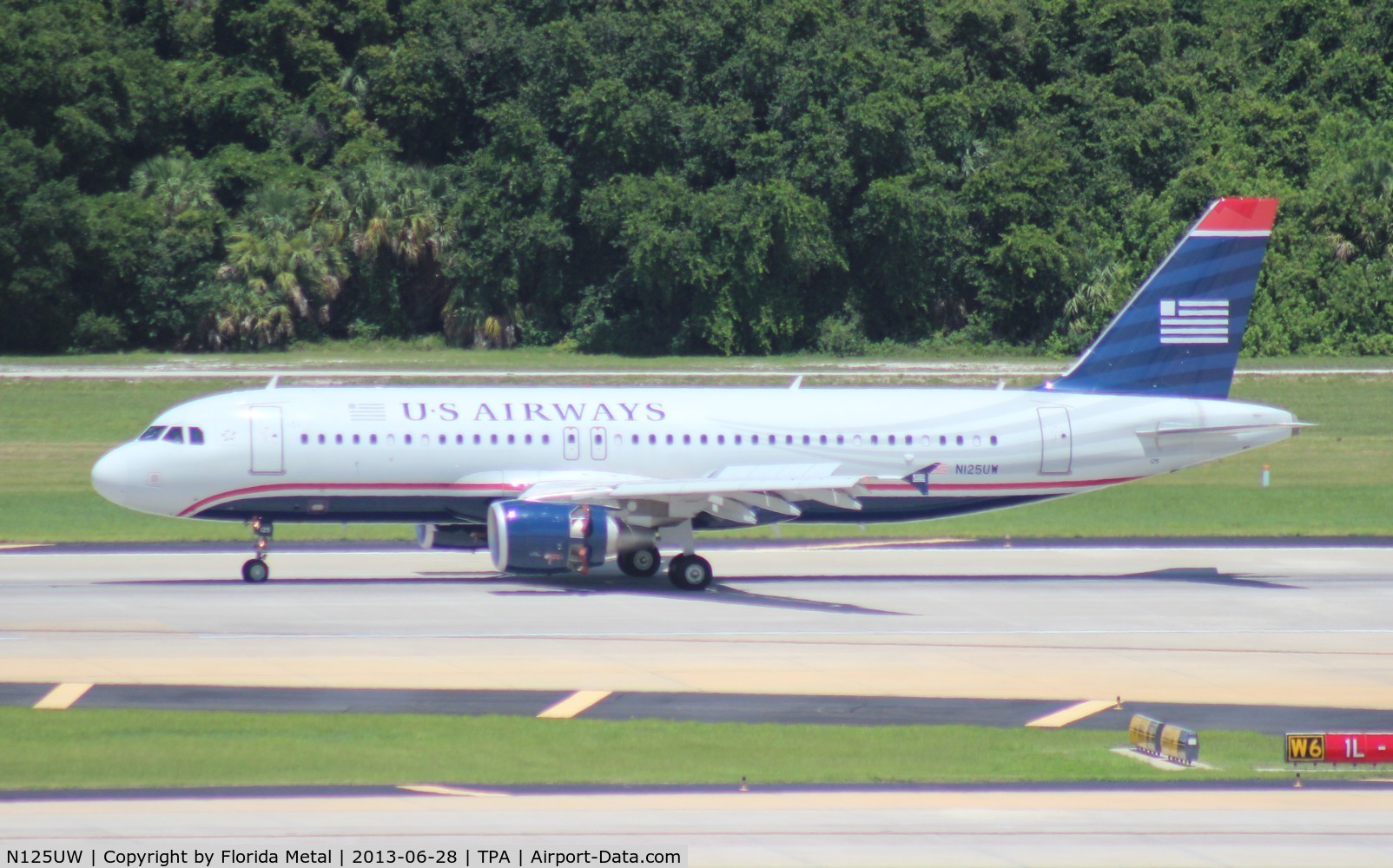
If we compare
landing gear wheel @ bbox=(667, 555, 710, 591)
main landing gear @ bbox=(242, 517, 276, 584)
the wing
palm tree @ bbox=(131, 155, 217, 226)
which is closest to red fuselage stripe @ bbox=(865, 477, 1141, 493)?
the wing

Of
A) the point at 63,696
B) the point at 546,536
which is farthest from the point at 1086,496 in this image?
the point at 63,696

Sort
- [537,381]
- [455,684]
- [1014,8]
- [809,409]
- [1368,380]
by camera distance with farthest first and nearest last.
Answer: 1. [1014,8]
2. [1368,380]
3. [537,381]
4. [809,409]
5. [455,684]

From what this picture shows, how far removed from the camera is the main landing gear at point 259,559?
32938 mm

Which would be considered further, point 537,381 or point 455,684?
point 537,381

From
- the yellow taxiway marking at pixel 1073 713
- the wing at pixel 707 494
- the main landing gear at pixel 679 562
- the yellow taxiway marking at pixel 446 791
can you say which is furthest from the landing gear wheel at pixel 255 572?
the yellow taxiway marking at pixel 1073 713

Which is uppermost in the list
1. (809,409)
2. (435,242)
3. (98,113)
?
(98,113)

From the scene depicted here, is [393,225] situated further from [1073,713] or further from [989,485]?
[1073,713]

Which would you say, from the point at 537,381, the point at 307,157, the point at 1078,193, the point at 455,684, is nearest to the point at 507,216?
the point at 307,157

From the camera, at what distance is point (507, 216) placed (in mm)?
84812

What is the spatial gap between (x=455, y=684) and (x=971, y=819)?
937 centimetres

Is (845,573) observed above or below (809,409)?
below

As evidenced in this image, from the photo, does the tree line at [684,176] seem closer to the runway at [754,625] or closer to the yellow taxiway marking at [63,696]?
the runway at [754,625]

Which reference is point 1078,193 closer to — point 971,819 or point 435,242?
point 435,242

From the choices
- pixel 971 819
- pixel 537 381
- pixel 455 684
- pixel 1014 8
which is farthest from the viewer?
pixel 1014 8
